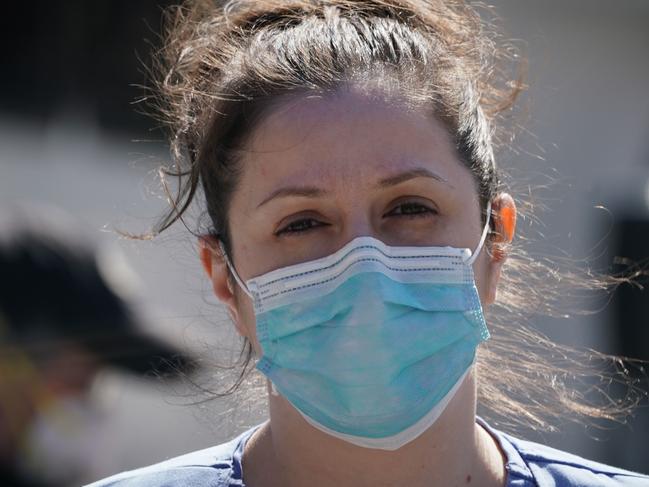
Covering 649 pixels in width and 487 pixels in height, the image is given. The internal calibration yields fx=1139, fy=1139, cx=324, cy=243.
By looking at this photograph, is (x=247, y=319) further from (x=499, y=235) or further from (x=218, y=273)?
(x=499, y=235)

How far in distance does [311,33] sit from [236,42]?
0.23 metres

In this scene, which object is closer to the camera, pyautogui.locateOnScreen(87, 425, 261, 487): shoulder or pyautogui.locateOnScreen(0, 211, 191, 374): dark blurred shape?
pyautogui.locateOnScreen(87, 425, 261, 487): shoulder

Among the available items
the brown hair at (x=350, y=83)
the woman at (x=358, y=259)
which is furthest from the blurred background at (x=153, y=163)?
the woman at (x=358, y=259)

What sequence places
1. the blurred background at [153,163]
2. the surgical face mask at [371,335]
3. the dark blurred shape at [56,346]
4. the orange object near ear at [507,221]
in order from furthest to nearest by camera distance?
the blurred background at [153,163] < the dark blurred shape at [56,346] < the orange object near ear at [507,221] < the surgical face mask at [371,335]

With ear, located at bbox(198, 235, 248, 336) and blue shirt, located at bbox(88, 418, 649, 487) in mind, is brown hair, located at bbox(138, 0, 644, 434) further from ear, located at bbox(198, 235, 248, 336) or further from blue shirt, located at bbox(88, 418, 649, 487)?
blue shirt, located at bbox(88, 418, 649, 487)

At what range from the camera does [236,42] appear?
8.68 ft

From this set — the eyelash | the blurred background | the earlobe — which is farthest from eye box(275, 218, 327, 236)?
the blurred background

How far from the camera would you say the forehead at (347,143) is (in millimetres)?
2266

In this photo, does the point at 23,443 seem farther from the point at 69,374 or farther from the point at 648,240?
the point at 648,240

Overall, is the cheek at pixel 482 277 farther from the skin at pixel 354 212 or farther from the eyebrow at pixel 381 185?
the eyebrow at pixel 381 185

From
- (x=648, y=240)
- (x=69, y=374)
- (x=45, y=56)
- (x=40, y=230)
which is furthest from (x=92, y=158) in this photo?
(x=648, y=240)

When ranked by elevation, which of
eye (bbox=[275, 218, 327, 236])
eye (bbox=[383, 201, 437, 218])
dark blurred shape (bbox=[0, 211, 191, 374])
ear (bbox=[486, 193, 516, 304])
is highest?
eye (bbox=[383, 201, 437, 218])

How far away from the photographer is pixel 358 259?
2.22 metres

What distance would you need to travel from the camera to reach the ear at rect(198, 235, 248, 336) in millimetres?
2496
